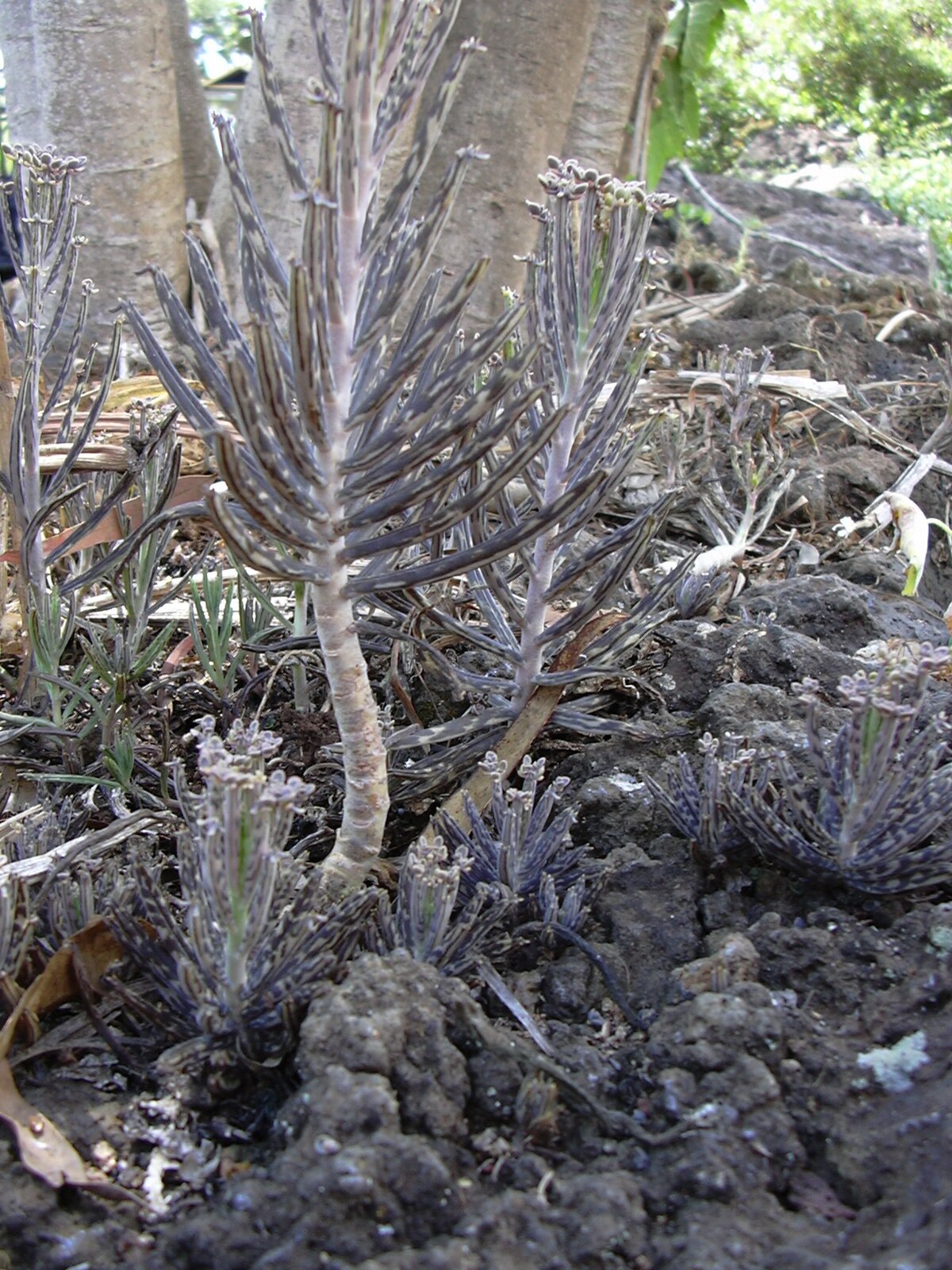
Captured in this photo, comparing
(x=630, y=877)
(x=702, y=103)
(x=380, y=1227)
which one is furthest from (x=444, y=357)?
(x=702, y=103)

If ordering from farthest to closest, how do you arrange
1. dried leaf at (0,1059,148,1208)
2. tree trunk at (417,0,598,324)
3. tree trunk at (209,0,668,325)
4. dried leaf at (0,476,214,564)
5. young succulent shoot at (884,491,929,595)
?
tree trunk at (417,0,598,324) < tree trunk at (209,0,668,325) < young succulent shoot at (884,491,929,595) < dried leaf at (0,476,214,564) < dried leaf at (0,1059,148,1208)

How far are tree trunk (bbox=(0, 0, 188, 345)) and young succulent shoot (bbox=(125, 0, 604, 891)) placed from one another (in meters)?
3.07

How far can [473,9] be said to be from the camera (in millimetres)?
4949

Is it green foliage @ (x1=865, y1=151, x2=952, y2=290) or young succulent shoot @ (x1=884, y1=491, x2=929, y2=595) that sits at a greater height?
green foliage @ (x1=865, y1=151, x2=952, y2=290)

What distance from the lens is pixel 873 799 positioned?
4.95 ft

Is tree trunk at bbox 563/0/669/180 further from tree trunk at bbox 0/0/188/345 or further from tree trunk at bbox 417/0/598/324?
tree trunk at bbox 0/0/188/345

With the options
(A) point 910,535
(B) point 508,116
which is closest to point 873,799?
(A) point 910,535

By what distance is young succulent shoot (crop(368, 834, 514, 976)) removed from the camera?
1449 millimetres

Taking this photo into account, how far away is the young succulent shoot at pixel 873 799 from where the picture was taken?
1481mm

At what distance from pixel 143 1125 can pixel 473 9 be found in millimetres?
4946

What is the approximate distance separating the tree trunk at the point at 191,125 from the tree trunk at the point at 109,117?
2.96ft

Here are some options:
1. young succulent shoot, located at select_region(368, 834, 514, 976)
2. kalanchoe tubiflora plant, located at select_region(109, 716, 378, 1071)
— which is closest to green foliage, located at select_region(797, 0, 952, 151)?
young succulent shoot, located at select_region(368, 834, 514, 976)

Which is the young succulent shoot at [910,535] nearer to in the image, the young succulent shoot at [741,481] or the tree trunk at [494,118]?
the young succulent shoot at [741,481]

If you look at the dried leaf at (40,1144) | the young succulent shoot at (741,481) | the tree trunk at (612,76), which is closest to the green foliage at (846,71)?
the tree trunk at (612,76)
